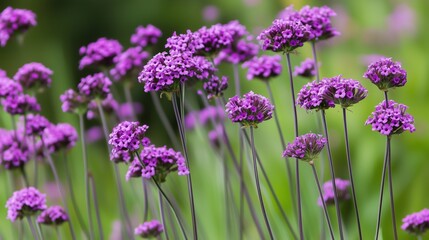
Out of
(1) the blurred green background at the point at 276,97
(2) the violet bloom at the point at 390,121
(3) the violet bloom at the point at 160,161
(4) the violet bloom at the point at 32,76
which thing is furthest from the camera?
(1) the blurred green background at the point at 276,97

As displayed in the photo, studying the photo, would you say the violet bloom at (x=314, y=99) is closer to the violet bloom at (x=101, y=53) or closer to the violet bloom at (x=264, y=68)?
the violet bloom at (x=264, y=68)

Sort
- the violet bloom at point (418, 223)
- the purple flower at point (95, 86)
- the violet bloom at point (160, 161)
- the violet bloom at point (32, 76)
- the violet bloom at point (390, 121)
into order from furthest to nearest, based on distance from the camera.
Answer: the violet bloom at point (32, 76) < the purple flower at point (95, 86) < the violet bloom at point (418, 223) < the violet bloom at point (160, 161) < the violet bloom at point (390, 121)

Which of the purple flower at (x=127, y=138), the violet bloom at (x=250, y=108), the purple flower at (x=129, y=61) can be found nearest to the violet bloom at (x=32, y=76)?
the purple flower at (x=129, y=61)

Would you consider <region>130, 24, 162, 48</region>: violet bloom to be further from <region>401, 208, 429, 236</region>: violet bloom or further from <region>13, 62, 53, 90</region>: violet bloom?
<region>401, 208, 429, 236</region>: violet bloom

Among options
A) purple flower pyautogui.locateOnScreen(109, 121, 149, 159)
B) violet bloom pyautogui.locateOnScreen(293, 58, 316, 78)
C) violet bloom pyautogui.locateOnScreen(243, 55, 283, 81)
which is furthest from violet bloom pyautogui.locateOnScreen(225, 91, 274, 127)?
violet bloom pyautogui.locateOnScreen(293, 58, 316, 78)

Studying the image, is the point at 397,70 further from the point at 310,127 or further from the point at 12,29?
the point at 310,127
